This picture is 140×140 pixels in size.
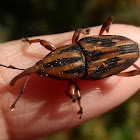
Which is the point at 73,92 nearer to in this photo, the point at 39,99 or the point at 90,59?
the point at 90,59

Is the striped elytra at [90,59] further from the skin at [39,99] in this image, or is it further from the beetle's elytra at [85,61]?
the skin at [39,99]

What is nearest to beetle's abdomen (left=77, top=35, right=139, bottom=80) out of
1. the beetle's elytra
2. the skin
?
the beetle's elytra

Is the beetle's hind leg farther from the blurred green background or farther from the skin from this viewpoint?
the blurred green background

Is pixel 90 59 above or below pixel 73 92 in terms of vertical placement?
above

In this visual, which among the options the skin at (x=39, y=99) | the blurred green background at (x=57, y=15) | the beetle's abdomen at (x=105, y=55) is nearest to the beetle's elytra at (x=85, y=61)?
the beetle's abdomen at (x=105, y=55)

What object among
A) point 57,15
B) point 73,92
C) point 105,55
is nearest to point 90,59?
point 105,55

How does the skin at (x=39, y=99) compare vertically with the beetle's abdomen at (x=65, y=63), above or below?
below

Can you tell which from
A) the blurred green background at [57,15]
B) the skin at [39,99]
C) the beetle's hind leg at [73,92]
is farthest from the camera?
the blurred green background at [57,15]
